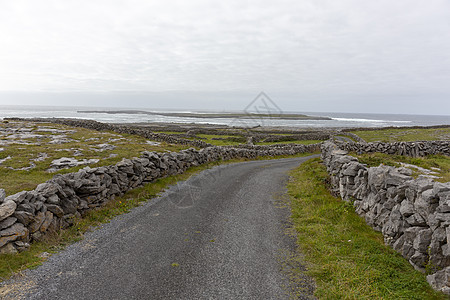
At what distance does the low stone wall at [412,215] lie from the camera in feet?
19.9

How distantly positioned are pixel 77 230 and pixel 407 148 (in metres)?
33.0

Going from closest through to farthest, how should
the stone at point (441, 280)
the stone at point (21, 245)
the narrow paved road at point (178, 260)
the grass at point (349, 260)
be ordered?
the stone at point (441, 280), the grass at point (349, 260), the narrow paved road at point (178, 260), the stone at point (21, 245)

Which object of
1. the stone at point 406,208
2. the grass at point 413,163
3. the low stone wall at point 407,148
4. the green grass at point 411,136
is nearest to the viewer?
the stone at point 406,208

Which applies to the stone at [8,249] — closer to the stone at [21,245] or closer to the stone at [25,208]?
the stone at [21,245]

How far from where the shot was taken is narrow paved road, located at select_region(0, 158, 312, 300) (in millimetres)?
6359

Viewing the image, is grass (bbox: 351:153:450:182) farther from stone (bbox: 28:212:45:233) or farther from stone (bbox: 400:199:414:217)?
stone (bbox: 28:212:45:233)

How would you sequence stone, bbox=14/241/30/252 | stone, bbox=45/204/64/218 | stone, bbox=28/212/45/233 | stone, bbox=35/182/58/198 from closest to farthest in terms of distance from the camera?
stone, bbox=14/241/30/252
stone, bbox=28/212/45/233
stone, bbox=45/204/64/218
stone, bbox=35/182/58/198

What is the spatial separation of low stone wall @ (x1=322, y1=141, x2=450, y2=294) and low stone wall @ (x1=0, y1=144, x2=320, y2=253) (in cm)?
1168

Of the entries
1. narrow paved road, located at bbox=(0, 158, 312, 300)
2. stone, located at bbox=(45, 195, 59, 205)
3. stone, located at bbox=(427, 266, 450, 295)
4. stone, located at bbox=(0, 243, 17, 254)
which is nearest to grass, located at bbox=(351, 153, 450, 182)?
narrow paved road, located at bbox=(0, 158, 312, 300)

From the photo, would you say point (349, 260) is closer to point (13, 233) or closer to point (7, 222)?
point (13, 233)

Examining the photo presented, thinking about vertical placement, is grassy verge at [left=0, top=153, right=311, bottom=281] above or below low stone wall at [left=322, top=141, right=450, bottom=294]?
below

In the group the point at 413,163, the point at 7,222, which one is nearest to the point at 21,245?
the point at 7,222

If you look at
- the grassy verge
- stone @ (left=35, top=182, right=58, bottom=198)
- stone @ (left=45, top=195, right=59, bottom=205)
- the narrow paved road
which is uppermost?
stone @ (left=35, top=182, right=58, bottom=198)

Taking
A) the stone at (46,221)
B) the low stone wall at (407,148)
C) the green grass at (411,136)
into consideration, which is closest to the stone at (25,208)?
the stone at (46,221)
